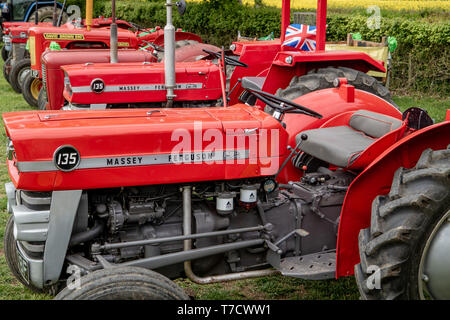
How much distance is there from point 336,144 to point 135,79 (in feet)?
8.98

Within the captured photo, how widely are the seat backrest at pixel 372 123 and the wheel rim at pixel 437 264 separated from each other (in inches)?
35.2

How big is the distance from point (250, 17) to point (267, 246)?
10797 millimetres

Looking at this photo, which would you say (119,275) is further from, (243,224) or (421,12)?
(421,12)

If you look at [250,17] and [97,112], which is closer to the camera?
[97,112]

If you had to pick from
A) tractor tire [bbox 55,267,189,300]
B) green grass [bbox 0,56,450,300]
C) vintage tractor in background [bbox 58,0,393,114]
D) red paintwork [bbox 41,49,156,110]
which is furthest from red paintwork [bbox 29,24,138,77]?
tractor tire [bbox 55,267,189,300]

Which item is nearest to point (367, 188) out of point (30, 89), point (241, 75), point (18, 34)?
point (241, 75)

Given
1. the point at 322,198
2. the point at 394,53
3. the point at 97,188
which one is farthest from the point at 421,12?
the point at 97,188

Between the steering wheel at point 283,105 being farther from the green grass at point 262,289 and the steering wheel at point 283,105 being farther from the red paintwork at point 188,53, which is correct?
the red paintwork at point 188,53

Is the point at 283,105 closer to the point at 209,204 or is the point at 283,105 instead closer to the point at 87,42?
the point at 209,204

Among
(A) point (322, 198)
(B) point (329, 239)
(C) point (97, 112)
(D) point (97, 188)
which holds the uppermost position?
(C) point (97, 112)

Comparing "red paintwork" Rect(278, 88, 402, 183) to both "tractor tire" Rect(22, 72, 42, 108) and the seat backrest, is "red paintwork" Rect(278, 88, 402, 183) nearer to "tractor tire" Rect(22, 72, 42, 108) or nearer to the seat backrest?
the seat backrest

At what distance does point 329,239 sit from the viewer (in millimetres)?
3053

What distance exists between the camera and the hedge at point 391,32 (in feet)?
31.9
